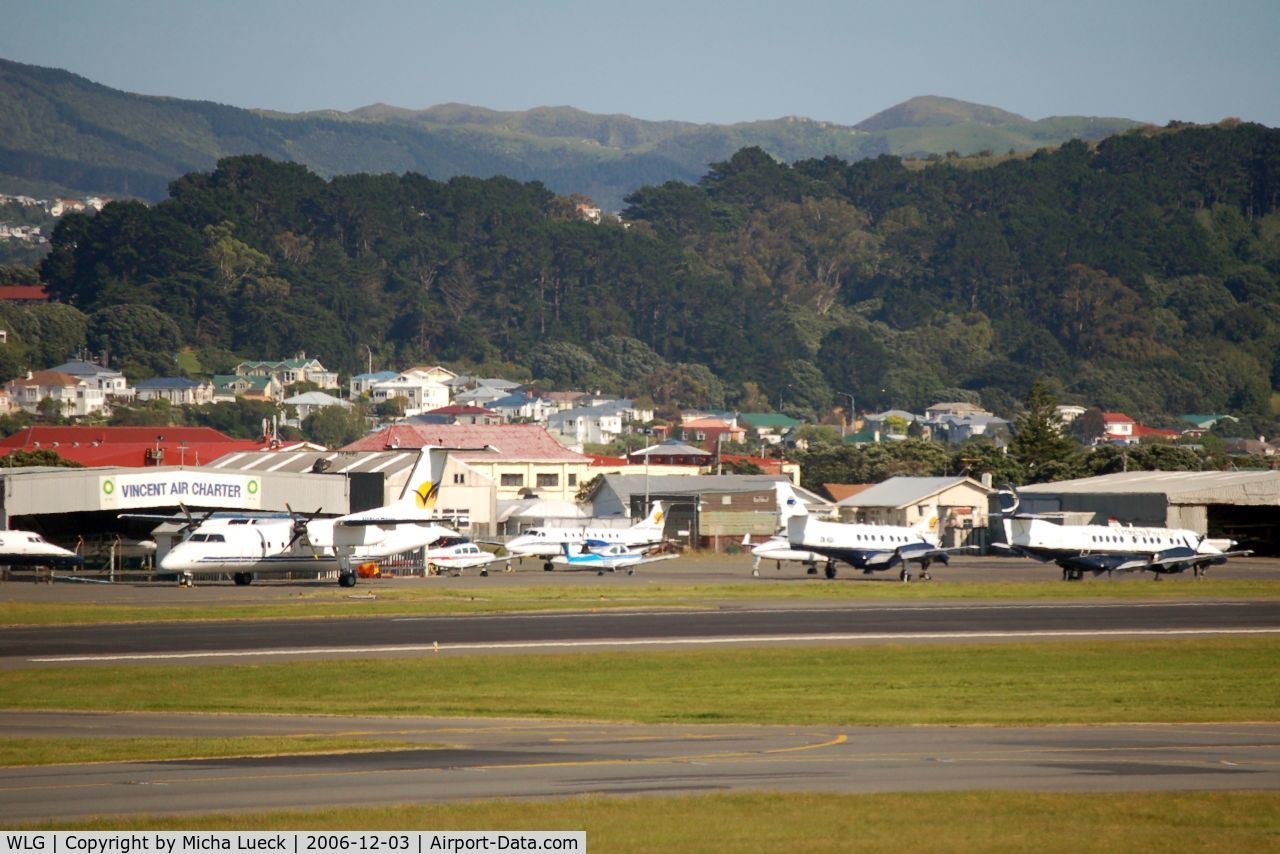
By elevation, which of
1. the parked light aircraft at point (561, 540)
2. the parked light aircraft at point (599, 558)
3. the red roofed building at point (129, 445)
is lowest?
the parked light aircraft at point (599, 558)

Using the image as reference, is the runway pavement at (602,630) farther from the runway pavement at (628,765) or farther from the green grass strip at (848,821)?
the green grass strip at (848,821)

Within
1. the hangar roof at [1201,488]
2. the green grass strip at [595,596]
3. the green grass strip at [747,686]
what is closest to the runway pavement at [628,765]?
the green grass strip at [747,686]

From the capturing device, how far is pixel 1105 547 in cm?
6900

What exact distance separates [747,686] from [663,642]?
8978 millimetres

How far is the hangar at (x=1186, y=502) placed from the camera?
8862cm

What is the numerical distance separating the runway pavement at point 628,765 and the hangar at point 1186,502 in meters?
64.9

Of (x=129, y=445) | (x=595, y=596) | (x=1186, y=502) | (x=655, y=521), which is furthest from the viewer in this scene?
(x=129, y=445)

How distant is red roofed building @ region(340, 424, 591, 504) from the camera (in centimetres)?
11869

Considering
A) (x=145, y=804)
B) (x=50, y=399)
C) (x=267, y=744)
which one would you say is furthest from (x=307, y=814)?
(x=50, y=399)

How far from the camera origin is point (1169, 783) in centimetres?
2058

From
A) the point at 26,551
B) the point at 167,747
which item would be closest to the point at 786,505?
the point at 26,551

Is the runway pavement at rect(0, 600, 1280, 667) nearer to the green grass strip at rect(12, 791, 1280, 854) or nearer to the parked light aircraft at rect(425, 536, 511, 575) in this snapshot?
the green grass strip at rect(12, 791, 1280, 854)

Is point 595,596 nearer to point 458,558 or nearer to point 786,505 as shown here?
point 458,558

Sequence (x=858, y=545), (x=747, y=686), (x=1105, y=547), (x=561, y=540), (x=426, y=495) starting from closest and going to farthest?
(x=747, y=686), (x=1105, y=547), (x=858, y=545), (x=426, y=495), (x=561, y=540)
